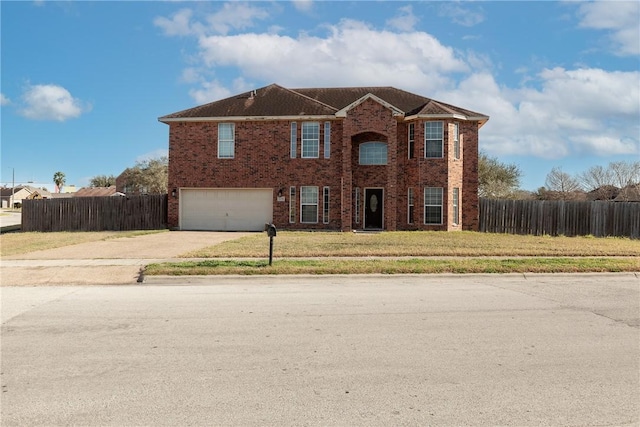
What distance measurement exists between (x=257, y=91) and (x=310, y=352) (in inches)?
914

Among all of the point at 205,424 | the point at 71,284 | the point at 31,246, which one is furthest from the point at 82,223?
the point at 205,424

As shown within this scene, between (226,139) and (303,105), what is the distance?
429cm

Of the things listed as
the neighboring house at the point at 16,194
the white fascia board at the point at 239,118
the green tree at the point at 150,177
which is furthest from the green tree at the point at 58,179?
the white fascia board at the point at 239,118

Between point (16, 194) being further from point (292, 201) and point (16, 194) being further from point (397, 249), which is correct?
point (397, 249)

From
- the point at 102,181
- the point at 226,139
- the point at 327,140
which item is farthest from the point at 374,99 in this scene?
the point at 102,181

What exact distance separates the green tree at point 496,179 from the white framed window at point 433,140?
58.1 feet

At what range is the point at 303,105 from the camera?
985 inches

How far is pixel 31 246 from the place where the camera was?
17.6 m

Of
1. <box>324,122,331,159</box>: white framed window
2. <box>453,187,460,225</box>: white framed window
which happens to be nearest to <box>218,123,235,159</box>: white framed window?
<box>324,122,331,159</box>: white framed window

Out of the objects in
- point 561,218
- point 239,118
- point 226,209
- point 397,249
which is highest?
point 239,118

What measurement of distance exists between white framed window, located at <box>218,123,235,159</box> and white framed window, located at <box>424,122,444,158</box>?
9.64m

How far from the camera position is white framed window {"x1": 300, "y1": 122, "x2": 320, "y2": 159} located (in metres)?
24.5

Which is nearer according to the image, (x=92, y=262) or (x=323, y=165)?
(x=92, y=262)

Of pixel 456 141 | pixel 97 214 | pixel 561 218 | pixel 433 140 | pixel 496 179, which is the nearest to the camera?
pixel 561 218
